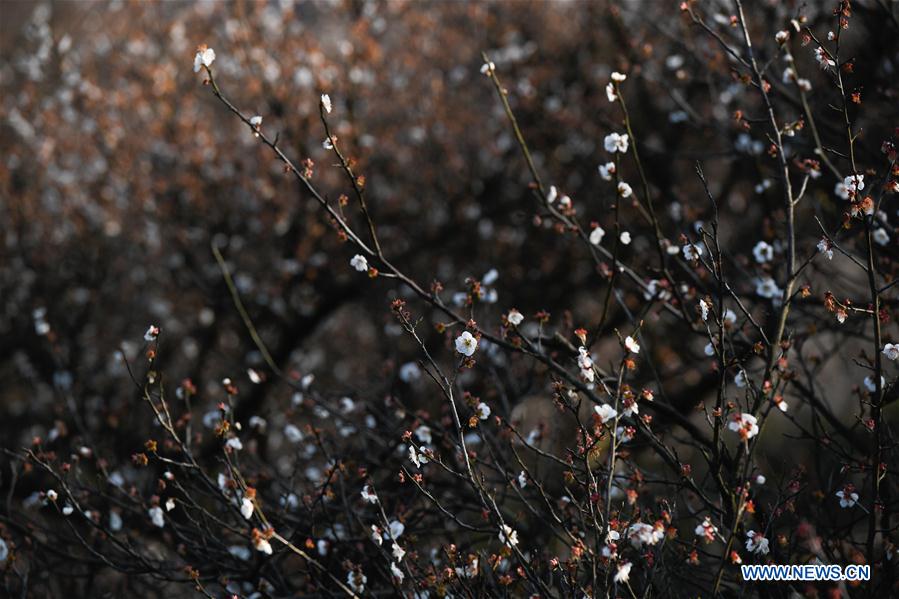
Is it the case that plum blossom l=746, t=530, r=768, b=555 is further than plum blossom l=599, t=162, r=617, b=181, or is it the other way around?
plum blossom l=599, t=162, r=617, b=181

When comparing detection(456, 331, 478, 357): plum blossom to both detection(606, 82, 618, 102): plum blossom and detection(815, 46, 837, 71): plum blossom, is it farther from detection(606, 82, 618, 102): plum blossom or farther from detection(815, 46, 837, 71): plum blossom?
detection(815, 46, 837, 71): plum blossom

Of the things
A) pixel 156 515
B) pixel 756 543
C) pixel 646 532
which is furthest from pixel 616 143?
pixel 156 515

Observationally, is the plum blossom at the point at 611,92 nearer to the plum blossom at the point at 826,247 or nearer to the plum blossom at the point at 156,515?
the plum blossom at the point at 826,247

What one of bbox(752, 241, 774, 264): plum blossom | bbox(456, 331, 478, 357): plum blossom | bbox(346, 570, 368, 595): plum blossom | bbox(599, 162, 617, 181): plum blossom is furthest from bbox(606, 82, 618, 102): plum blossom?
bbox(346, 570, 368, 595): plum blossom

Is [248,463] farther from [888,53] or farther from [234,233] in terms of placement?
[888,53]

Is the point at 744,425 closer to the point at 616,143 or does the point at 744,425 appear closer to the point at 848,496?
the point at 848,496

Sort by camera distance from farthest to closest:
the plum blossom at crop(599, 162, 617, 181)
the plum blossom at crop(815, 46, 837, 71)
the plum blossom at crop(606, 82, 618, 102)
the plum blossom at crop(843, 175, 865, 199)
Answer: the plum blossom at crop(599, 162, 617, 181)
the plum blossom at crop(606, 82, 618, 102)
the plum blossom at crop(815, 46, 837, 71)
the plum blossom at crop(843, 175, 865, 199)

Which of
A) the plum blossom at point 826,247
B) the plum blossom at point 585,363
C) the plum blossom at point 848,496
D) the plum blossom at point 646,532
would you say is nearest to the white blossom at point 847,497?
the plum blossom at point 848,496
